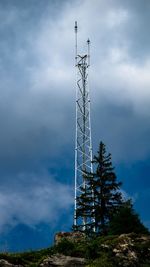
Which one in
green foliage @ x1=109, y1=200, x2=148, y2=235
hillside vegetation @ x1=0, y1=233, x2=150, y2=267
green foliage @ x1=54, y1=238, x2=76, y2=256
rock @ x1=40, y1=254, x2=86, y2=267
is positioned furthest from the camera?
green foliage @ x1=109, y1=200, x2=148, y2=235

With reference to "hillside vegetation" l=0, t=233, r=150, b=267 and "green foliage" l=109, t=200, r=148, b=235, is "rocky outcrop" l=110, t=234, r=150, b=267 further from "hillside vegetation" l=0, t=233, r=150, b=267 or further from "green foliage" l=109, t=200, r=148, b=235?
"green foliage" l=109, t=200, r=148, b=235

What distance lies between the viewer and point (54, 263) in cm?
2694

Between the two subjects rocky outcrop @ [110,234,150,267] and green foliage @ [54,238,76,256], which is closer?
rocky outcrop @ [110,234,150,267]

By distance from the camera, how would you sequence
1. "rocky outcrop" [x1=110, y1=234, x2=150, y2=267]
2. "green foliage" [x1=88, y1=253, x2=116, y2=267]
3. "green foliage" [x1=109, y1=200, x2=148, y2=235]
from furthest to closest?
"green foliage" [x1=109, y1=200, x2=148, y2=235] < "rocky outcrop" [x1=110, y1=234, x2=150, y2=267] < "green foliage" [x1=88, y1=253, x2=116, y2=267]

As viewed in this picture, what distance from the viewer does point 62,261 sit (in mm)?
27188

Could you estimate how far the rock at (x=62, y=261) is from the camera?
26812mm

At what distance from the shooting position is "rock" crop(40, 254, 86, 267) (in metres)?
26.8

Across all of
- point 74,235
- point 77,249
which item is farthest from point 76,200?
point 77,249

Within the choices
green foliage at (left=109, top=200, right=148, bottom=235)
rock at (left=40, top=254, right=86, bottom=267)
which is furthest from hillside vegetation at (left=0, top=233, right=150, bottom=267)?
green foliage at (left=109, top=200, right=148, bottom=235)

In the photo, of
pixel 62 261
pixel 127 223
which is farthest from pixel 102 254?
pixel 127 223

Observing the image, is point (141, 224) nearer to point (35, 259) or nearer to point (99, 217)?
point (35, 259)

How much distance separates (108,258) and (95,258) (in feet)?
2.56

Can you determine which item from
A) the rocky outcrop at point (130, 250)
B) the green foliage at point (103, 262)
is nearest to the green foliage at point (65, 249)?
the green foliage at point (103, 262)

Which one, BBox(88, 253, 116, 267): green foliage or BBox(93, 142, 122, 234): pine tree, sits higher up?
BBox(93, 142, 122, 234): pine tree
